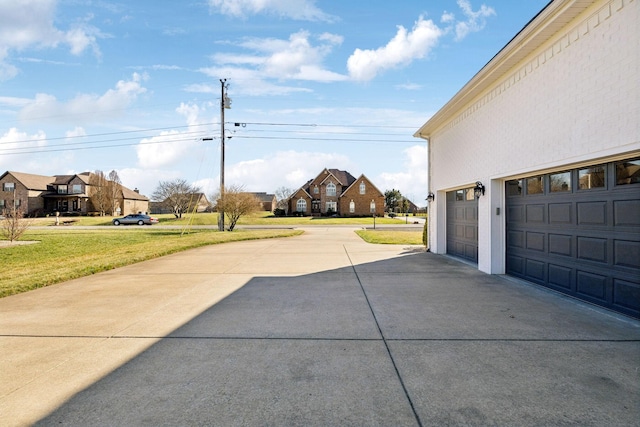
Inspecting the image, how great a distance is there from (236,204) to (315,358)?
2147cm

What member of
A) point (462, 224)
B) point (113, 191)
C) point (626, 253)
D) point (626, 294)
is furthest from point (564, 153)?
point (113, 191)

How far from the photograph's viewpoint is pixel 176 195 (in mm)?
55031

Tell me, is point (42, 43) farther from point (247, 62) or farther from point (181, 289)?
point (181, 289)

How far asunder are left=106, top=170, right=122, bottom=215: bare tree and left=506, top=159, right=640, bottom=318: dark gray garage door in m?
57.4

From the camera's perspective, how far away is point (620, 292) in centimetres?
500

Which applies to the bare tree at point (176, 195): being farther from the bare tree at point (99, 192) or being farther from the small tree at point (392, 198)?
the small tree at point (392, 198)

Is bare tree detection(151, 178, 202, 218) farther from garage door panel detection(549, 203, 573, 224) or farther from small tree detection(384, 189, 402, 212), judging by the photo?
garage door panel detection(549, 203, 573, 224)

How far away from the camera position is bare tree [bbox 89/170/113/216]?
51438 mm

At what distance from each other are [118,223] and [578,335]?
39.3 metres

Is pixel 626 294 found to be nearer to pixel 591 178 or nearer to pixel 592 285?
pixel 592 285

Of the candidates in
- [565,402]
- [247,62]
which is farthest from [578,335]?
[247,62]

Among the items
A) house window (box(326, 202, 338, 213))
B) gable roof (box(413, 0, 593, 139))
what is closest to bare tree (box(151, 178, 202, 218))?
house window (box(326, 202, 338, 213))

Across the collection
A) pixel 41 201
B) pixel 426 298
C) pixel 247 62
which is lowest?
pixel 426 298

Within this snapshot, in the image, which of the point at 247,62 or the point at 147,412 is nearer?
the point at 147,412
